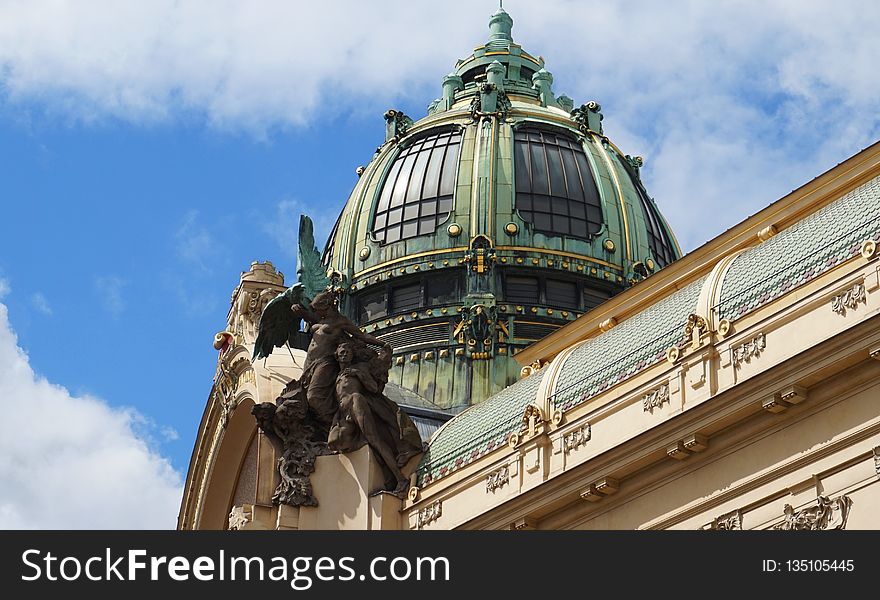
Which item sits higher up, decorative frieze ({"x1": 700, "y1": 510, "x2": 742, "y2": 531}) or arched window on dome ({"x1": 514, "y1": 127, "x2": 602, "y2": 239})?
arched window on dome ({"x1": 514, "y1": 127, "x2": 602, "y2": 239})

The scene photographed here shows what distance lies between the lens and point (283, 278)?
1596 inches

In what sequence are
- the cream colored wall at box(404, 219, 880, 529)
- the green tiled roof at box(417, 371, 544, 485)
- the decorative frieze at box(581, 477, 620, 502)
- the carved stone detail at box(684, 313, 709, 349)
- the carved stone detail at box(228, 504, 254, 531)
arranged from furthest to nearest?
the carved stone detail at box(228, 504, 254, 531), the green tiled roof at box(417, 371, 544, 485), the decorative frieze at box(581, 477, 620, 502), the carved stone detail at box(684, 313, 709, 349), the cream colored wall at box(404, 219, 880, 529)

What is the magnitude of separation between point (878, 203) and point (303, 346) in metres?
13.8

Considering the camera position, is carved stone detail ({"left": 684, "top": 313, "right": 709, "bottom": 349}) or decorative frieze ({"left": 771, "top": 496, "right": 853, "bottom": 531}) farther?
carved stone detail ({"left": 684, "top": 313, "right": 709, "bottom": 349})

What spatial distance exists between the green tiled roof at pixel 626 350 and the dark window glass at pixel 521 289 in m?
12.8

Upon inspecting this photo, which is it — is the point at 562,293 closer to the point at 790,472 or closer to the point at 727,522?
the point at 727,522

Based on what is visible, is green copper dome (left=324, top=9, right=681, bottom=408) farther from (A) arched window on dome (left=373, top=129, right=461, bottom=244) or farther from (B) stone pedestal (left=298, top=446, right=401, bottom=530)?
(B) stone pedestal (left=298, top=446, right=401, bottom=530)

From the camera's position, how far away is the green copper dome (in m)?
43.5

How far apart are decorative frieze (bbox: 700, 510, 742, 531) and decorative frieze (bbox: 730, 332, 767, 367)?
6.91 ft

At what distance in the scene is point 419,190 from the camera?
46375mm

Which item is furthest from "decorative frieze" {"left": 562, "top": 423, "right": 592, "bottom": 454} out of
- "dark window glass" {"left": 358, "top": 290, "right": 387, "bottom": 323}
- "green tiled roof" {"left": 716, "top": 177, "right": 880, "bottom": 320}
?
"dark window glass" {"left": 358, "top": 290, "right": 387, "bottom": 323}

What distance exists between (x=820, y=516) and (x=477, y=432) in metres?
8.37

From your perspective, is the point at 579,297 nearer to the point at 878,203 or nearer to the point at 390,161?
the point at 390,161

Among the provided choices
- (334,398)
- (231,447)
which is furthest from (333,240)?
(334,398)
